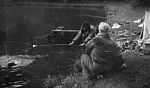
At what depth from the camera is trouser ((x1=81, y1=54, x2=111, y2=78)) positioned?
9258 millimetres

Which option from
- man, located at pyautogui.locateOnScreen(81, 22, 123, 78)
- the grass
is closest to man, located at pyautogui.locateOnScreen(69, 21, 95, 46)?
the grass

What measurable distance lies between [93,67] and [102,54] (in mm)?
517

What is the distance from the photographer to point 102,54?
919cm

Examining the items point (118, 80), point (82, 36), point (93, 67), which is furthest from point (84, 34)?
point (118, 80)

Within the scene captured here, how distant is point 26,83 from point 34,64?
2.76 meters

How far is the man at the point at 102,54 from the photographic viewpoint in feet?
29.8

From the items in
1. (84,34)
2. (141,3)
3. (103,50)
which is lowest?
(84,34)

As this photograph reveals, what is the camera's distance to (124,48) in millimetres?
14570

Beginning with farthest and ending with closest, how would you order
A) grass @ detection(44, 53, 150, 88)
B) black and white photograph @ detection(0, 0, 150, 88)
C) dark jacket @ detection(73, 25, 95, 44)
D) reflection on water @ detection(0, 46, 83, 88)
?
1. dark jacket @ detection(73, 25, 95, 44)
2. reflection on water @ detection(0, 46, 83, 88)
3. black and white photograph @ detection(0, 0, 150, 88)
4. grass @ detection(44, 53, 150, 88)

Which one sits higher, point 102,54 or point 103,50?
point 103,50

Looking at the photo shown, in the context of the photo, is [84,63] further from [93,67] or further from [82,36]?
[82,36]

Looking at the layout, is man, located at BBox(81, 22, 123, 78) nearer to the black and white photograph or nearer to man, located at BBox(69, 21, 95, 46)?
the black and white photograph

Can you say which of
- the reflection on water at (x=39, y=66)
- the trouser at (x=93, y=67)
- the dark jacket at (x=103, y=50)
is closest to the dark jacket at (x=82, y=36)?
the reflection on water at (x=39, y=66)

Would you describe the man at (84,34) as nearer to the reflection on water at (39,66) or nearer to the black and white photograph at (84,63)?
the black and white photograph at (84,63)
